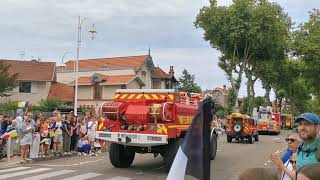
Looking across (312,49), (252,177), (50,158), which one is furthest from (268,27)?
(252,177)

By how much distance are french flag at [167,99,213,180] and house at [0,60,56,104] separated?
2261 inches

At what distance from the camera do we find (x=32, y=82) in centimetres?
5938

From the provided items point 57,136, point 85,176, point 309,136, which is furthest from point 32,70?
point 309,136

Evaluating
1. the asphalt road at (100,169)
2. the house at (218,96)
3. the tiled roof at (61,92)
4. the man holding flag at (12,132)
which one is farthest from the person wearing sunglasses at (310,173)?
the tiled roof at (61,92)

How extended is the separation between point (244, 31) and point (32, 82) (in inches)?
1007

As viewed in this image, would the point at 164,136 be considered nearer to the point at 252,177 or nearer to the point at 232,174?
the point at 232,174

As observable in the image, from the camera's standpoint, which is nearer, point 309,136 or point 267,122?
point 309,136

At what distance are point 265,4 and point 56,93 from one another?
26.4 meters

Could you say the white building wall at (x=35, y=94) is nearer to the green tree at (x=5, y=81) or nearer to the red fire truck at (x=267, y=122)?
the green tree at (x=5, y=81)

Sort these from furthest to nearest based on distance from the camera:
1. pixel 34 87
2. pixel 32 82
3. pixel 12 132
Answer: pixel 34 87 → pixel 32 82 → pixel 12 132

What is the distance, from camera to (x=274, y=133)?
162 ft

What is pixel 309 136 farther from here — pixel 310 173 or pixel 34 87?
pixel 34 87

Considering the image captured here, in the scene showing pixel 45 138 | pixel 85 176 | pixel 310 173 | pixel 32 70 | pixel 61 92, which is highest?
pixel 32 70

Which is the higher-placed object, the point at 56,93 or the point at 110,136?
the point at 56,93
